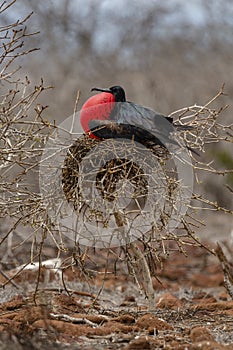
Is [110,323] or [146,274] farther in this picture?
[146,274]

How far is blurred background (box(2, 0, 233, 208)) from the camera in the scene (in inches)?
388

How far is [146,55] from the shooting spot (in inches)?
442

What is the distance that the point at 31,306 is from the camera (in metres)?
3.14

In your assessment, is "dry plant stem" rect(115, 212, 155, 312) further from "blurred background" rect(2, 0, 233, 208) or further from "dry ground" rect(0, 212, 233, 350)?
"blurred background" rect(2, 0, 233, 208)

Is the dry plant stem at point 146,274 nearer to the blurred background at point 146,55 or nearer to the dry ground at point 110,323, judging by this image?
the dry ground at point 110,323

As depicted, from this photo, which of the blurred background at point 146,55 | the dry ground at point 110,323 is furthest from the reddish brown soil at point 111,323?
the blurred background at point 146,55

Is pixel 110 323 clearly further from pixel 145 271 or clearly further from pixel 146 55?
pixel 146 55

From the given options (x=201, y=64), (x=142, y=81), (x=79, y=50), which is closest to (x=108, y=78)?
(x=142, y=81)

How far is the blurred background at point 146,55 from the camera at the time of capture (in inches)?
388

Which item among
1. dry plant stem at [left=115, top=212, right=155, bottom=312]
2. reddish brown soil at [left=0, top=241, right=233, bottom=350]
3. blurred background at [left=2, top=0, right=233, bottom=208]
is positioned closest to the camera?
reddish brown soil at [left=0, top=241, right=233, bottom=350]

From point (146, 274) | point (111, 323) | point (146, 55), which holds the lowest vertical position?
point (111, 323)

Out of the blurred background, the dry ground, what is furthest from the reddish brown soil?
the blurred background

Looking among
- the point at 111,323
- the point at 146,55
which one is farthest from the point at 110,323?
the point at 146,55

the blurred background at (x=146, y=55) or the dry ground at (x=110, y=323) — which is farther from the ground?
the blurred background at (x=146, y=55)
